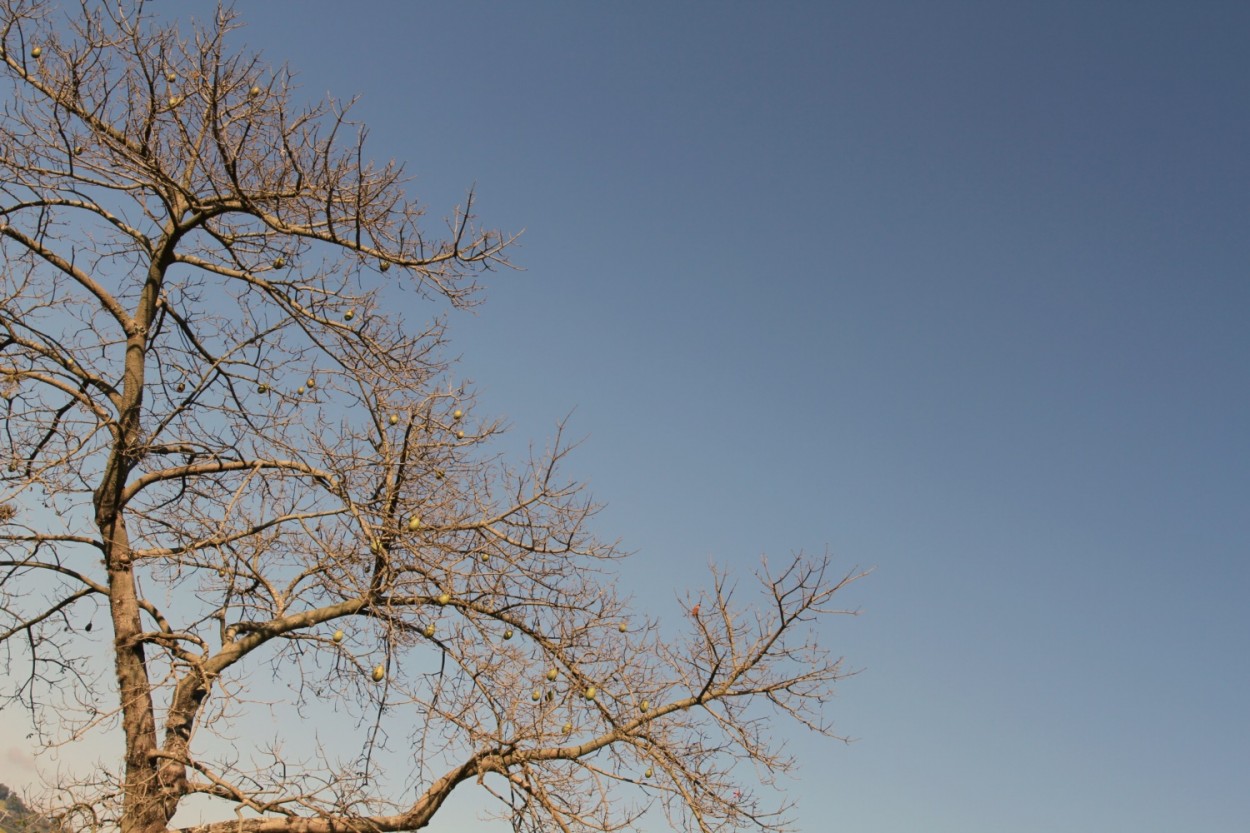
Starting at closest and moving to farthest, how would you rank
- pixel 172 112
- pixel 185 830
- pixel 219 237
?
pixel 185 830
pixel 172 112
pixel 219 237

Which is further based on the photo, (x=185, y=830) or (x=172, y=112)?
(x=172, y=112)

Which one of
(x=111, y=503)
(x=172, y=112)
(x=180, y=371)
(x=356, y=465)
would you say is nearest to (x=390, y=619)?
(x=356, y=465)

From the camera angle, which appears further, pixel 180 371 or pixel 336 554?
pixel 180 371

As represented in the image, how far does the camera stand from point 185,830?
6.93 metres

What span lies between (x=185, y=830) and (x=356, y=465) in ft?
8.87

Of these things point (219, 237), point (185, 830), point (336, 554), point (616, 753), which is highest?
point (219, 237)

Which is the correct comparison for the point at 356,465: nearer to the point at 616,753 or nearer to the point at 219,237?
the point at 219,237

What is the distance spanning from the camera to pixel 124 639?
293 inches

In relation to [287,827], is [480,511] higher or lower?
higher

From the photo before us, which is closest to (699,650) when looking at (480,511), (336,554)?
(480,511)

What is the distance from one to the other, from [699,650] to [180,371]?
15.6 feet

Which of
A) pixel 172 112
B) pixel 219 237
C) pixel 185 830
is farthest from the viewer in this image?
pixel 219 237

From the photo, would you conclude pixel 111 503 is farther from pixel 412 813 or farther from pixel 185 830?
pixel 412 813

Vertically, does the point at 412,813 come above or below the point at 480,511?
below
